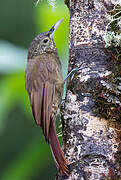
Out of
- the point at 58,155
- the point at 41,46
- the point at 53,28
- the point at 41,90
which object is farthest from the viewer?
the point at 41,46

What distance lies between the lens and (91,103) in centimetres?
417

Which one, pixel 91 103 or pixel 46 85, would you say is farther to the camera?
pixel 46 85

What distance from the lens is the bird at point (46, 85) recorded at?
4405mm

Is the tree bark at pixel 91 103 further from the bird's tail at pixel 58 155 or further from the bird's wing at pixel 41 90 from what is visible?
the bird's wing at pixel 41 90

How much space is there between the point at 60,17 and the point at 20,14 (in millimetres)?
7927

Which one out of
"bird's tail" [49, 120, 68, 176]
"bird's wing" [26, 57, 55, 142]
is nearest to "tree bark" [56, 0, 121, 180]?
"bird's tail" [49, 120, 68, 176]

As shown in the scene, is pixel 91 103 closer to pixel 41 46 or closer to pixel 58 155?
pixel 58 155

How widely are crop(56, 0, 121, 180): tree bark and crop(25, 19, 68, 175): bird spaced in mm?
194

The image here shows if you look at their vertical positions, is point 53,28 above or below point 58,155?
above

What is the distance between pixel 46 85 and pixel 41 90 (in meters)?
0.10

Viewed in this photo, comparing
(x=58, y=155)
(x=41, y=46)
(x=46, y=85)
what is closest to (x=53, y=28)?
(x=41, y=46)

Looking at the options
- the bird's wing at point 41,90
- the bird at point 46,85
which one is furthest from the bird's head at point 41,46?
the bird's wing at point 41,90

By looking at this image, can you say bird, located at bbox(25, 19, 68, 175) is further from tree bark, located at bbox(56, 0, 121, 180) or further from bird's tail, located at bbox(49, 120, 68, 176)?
tree bark, located at bbox(56, 0, 121, 180)

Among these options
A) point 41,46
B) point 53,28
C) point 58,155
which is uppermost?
point 53,28
